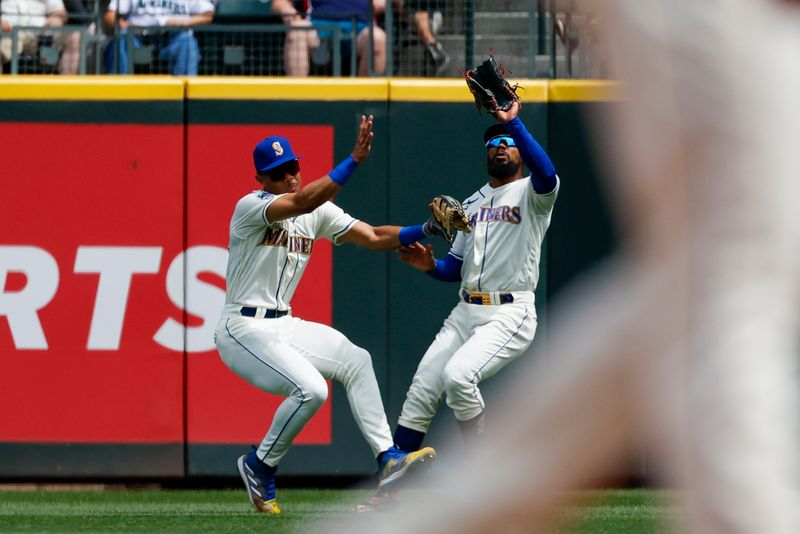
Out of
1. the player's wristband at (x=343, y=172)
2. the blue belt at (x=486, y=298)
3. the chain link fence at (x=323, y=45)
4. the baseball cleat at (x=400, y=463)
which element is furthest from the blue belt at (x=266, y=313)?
the chain link fence at (x=323, y=45)

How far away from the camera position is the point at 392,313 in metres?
8.33

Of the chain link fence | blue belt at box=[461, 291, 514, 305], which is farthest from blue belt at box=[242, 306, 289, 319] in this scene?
the chain link fence

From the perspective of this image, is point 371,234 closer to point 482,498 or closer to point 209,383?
point 209,383

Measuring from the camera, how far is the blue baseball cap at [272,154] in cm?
684

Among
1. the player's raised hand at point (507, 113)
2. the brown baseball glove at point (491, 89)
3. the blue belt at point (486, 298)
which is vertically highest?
the brown baseball glove at point (491, 89)

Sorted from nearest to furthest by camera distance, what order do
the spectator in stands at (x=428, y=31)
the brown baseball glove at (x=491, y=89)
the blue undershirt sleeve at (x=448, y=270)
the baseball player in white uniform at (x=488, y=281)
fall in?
the brown baseball glove at (x=491, y=89) → the baseball player in white uniform at (x=488, y=281) → the blue undershirt sleeve at (x=448, y=270) → the spectator in stands at (x=428, y=31)

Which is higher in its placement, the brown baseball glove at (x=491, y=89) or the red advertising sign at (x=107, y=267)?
the brown baseball glove at (x=491, y=89)

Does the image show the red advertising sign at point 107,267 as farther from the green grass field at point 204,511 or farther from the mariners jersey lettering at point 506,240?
the mariners jersey lettering at point 506,240

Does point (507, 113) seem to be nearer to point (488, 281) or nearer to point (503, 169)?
point (503, 169)

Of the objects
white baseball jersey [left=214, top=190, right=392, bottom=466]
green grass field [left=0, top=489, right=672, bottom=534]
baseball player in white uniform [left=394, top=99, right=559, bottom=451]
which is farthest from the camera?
baseball player in white uniform [left=394, top=99, right=559, bottom=451]

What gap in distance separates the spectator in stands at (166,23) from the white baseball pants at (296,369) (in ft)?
7.46

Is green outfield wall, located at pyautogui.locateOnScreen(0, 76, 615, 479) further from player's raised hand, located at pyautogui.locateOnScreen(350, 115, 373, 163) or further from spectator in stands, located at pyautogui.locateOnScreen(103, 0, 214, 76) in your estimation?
player's raised hand, located at pyautogui.locateOnScreen(350, 115, 373, 163)

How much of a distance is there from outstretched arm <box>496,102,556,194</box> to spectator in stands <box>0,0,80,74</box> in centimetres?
309

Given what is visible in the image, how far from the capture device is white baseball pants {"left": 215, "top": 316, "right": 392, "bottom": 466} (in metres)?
6.56
